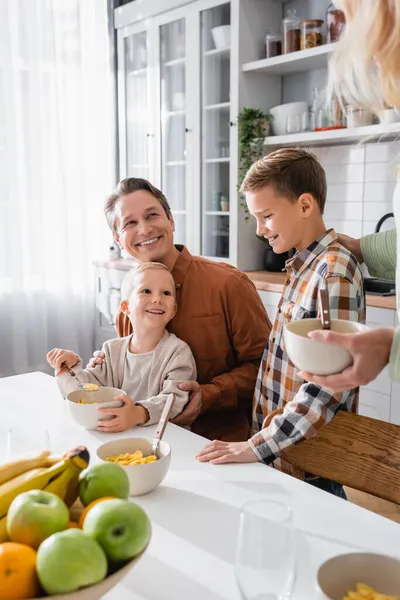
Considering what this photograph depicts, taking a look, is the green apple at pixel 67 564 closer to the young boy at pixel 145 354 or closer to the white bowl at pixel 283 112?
the young boy at pixel 145 354

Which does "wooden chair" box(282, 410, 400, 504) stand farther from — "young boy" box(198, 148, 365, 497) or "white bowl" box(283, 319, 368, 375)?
"white bowl" box(283, 319, 368, 375)

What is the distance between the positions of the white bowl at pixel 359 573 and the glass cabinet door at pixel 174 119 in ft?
10.9

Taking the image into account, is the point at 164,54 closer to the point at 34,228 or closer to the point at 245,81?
the point at 245,81

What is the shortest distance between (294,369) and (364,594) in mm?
819

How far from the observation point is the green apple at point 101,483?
78 centimetres

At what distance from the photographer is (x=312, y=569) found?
2.83 feet

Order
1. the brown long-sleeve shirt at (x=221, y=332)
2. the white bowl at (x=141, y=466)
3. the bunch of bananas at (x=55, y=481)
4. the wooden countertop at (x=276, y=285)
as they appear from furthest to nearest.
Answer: the wooden countertop at (x=276, y=285), the brown long-sleeve shirt at (x=221, y=332), the white bowl at (x=141, y=466), the bunch of bananas at (x=55, y=481)

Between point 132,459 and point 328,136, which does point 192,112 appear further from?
point 132,459

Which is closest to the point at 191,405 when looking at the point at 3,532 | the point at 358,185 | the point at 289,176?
the point at 289,176

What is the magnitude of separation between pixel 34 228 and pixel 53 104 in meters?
0.80

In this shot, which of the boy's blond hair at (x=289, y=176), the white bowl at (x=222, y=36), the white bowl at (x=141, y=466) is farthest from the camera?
the white bowl at (x=222, y=36)

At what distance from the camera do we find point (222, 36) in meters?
3.54

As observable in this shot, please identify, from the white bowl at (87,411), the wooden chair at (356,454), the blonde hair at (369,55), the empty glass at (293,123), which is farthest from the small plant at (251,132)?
the blonde hair at (369,55)

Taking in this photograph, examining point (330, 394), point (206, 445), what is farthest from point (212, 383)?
point (330, 394)
